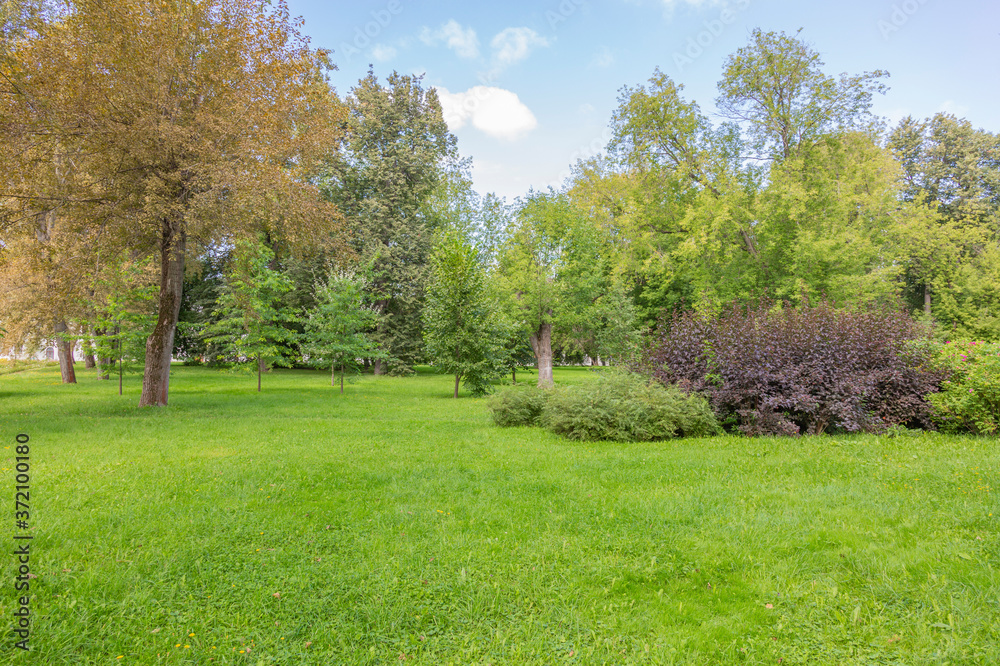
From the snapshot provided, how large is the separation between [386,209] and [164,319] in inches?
727

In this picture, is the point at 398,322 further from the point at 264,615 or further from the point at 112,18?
the point at 264,615

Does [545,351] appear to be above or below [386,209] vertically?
below

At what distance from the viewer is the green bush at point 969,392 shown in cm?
873

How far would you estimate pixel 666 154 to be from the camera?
2105 centimetres

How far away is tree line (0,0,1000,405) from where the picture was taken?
36.8 ft

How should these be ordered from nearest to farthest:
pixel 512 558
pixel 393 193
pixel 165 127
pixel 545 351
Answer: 1. pixel 512 558
2. pixel 165 127
3. pixel 545 351
4. pixel 393 193

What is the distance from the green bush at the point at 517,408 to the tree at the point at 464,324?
275 inches

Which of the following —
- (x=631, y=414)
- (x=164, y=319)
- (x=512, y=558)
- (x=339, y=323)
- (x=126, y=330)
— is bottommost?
(x=512, y=558)

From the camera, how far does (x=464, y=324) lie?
18719 millimetres

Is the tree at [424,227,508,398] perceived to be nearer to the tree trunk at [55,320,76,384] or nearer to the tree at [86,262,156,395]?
the tree at [86,262,156,395]

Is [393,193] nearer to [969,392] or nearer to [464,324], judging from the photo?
[464,324]

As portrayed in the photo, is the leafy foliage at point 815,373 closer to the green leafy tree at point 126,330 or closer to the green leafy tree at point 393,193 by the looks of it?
the green leafy tree at point 126,330

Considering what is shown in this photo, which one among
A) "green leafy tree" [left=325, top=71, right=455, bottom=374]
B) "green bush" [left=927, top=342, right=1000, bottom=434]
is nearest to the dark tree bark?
"green leafy tree" [left=325, top=71, right=455, bottom=374]

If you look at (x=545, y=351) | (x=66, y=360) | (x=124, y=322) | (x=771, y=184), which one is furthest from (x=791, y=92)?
(x=66, y=360)
